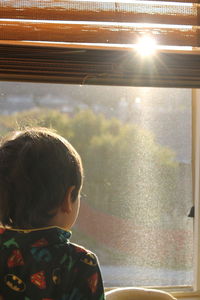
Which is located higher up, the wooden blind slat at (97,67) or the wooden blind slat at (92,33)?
the wooden blind slat at (92,33)

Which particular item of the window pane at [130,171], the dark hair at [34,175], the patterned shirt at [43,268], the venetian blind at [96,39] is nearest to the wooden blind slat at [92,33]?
the venetian blind at [96,39]

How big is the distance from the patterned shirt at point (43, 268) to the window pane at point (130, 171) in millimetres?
948

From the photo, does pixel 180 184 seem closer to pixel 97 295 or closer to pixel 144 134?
pixel 144 134

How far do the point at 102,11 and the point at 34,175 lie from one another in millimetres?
854

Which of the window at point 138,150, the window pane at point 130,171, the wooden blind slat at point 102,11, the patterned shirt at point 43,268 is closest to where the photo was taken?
the patterned shirt at point 43,268

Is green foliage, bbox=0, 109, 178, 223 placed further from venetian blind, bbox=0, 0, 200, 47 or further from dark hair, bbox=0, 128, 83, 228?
dark hair, bbox=0, 128, 83, 228

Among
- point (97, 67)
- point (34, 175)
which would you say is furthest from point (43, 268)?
point (97, 67)

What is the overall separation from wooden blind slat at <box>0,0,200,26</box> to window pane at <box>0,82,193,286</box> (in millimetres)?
374

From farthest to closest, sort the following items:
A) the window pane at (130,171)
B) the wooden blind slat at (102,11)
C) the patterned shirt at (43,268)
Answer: the window pane at (130,171), the wooden blind slat at (102,11), the patterned shirt at (43,268)

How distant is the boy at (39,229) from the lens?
1.37 metres

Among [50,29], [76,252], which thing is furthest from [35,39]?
[76,252]

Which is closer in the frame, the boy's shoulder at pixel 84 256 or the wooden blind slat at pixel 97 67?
the boy's shoulder at pixel 84 256

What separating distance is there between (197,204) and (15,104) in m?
0.84

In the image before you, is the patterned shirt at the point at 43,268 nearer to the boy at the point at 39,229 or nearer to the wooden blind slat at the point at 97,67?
the boy at the point at 39,229
